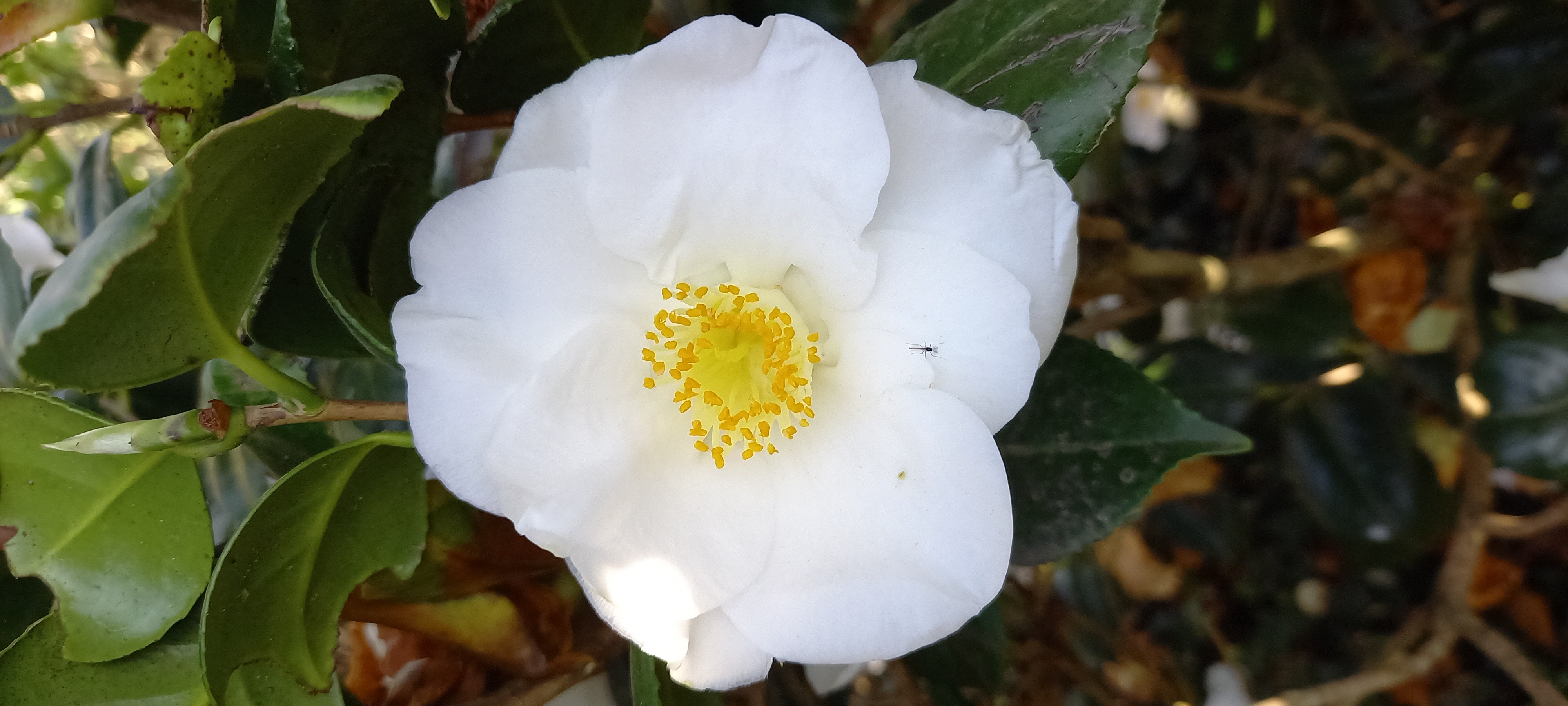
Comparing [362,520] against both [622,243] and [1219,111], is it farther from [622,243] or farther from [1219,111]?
[1219,111]

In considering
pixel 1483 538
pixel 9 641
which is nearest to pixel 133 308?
pixel 9 641

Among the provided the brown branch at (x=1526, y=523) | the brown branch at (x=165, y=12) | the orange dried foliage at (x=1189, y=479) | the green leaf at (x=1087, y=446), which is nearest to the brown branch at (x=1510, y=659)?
the brown branch at (x=1526, y=523)

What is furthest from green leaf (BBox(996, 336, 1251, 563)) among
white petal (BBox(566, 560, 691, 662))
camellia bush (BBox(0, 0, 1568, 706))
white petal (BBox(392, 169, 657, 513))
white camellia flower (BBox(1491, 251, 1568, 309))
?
white camellia flower (BBox(1491, 251, 1568, 309))

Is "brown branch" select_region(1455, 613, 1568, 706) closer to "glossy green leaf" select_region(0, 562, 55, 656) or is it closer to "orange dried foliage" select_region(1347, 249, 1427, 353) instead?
"orange dried foliage" select_region(1347, 249, 1427, 353)

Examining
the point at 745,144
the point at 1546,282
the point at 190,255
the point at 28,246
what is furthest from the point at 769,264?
the point at 1546,282

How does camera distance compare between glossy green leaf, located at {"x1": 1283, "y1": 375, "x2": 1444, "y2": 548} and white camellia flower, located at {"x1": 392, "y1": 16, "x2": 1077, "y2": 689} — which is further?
glossy green leaf, located at {"x1": 1283, "y1": 375, "x2": 1444, "y2": 548}
